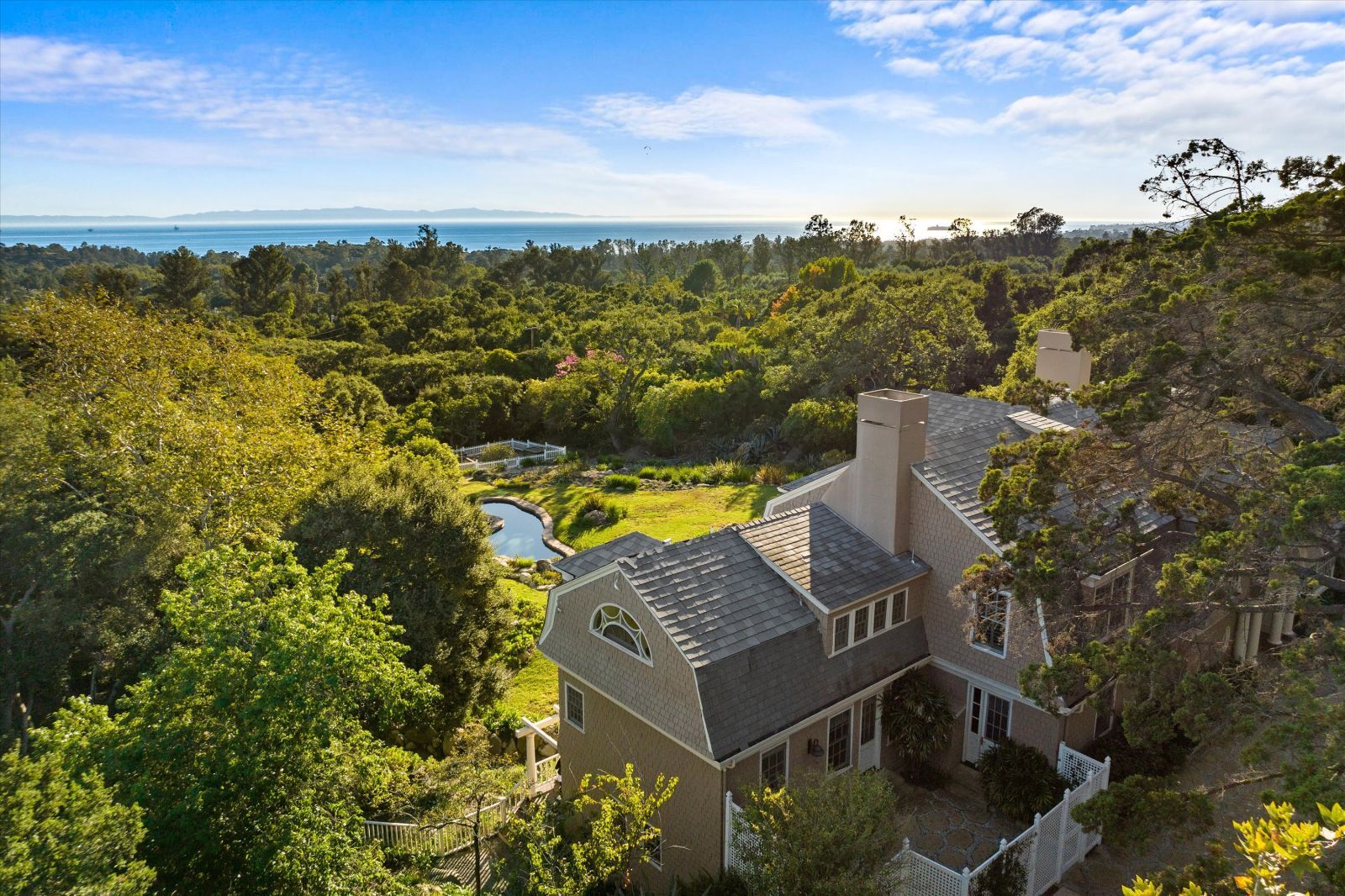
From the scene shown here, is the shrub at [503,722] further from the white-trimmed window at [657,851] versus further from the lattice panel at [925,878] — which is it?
the lattice panel at [925,878]

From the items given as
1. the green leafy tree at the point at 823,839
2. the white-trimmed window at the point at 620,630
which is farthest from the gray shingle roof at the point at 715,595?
the green leafy tree at the point at 823,839

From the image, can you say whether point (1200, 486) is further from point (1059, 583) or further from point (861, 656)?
point (861, 656)

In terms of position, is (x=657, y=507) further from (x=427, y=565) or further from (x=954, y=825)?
(x=954, y=825)

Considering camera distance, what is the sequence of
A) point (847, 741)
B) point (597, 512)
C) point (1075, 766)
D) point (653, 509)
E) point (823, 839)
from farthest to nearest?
1. point (653, 509)
2. point (597, 512)
3. point (847, 741)
4. point (1075, 766)
5. point (823, 839)

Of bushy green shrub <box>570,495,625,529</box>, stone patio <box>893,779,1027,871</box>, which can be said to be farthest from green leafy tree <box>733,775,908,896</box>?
bushy green shrub <box>570,495,625,529</box>

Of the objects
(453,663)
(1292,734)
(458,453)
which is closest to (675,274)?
(458,453)

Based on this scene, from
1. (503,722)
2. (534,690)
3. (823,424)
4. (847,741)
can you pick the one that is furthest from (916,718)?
(823,424)
